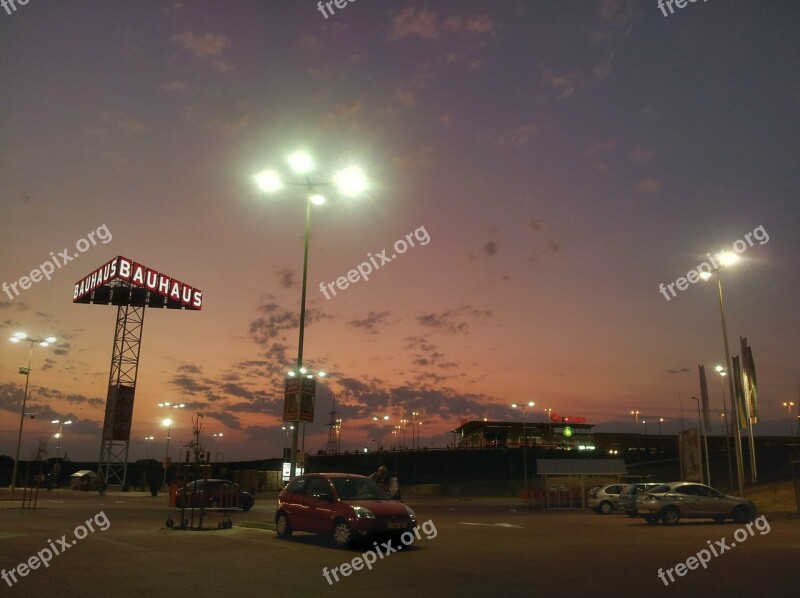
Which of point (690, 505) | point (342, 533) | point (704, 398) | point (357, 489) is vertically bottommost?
point (342, 533)

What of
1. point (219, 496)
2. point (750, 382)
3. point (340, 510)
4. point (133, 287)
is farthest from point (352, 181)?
point (133, 287)

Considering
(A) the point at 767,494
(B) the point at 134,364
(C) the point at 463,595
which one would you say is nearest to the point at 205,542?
(C) the point at 463,595

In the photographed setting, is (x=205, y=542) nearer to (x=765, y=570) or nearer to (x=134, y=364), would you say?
(x=765, y=570)

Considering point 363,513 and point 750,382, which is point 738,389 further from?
point 363,513

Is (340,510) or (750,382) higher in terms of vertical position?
(750,382)

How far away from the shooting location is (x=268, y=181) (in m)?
17.9

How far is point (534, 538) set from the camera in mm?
16797

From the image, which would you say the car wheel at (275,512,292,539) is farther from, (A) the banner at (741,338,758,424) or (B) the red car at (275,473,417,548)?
(A) the banner at (741,338,758,424)

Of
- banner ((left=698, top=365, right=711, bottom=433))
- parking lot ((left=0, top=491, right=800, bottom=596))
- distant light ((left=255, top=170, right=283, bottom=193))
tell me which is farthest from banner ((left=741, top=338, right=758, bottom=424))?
distant light ((left=255, top=170, right=283, bottom=193))

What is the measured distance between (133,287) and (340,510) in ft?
164

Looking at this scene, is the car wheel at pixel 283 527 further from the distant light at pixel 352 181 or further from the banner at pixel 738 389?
the banner at pixel 738 389

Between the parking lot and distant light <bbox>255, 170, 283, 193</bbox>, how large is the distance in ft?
30.6

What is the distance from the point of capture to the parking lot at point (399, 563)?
29.5 feet

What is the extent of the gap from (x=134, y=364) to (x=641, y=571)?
5420 centimetres
